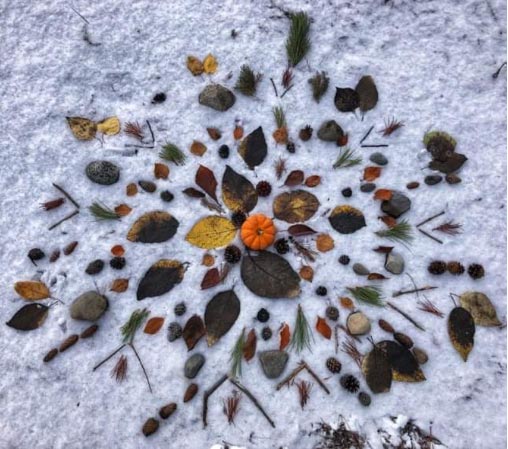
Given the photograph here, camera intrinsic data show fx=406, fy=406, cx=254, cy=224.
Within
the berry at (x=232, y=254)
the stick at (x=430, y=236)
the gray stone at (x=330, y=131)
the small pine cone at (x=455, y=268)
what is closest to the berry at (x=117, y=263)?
the berry at (x=232, y=254)

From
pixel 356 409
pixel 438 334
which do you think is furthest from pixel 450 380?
pixel 356 409

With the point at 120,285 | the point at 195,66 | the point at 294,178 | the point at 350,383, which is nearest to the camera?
the point at 350,383

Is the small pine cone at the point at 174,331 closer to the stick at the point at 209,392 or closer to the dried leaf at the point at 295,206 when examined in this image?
the stick at the point at 209,392

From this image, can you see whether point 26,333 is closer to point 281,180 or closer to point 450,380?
point 281,180

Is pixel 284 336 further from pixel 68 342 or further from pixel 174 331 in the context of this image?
pixel 68 342

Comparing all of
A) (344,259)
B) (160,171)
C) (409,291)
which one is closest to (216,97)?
(160,171)

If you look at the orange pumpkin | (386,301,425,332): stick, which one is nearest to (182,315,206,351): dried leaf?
the orange pumpkin

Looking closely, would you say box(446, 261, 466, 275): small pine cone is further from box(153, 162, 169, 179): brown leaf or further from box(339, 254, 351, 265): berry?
box(153, 162, 169, 179): brown leaf

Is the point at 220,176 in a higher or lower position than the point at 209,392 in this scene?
higher
